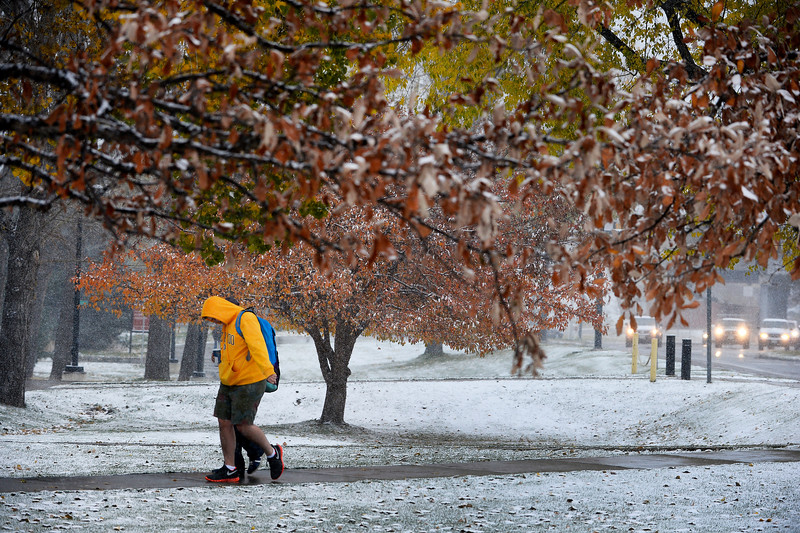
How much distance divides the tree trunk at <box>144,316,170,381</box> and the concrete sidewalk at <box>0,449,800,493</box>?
21950 millimetres

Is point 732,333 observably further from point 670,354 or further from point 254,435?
point 254,435

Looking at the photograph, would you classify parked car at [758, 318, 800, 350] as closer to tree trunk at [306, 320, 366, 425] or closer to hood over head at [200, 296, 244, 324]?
tree trunk at [306, 320, 366, 425]

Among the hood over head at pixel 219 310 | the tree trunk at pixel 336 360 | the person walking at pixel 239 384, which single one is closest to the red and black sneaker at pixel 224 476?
the person walking at pixel 239 384

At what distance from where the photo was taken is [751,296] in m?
79.3

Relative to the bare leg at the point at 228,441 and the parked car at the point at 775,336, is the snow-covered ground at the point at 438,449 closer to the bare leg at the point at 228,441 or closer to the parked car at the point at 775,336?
the bare leg at the point at 228,441

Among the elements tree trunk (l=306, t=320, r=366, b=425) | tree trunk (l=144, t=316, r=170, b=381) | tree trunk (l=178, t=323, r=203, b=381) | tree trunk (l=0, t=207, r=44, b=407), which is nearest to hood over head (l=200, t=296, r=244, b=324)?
tree trunk (l=306, t=320, r=366, b=425)

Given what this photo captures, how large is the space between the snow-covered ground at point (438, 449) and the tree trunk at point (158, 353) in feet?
21.2

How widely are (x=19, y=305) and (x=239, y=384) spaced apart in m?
11.6

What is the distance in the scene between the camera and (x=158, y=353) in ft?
97.9

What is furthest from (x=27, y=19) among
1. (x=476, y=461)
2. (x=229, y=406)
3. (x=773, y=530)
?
(x=773, y=530)

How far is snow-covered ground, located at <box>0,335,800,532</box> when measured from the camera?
6.25 m

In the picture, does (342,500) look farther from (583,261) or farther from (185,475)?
(583,261)

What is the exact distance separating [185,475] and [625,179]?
17.8ft

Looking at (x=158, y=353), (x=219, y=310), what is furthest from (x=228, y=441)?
(x=158, y=353)
